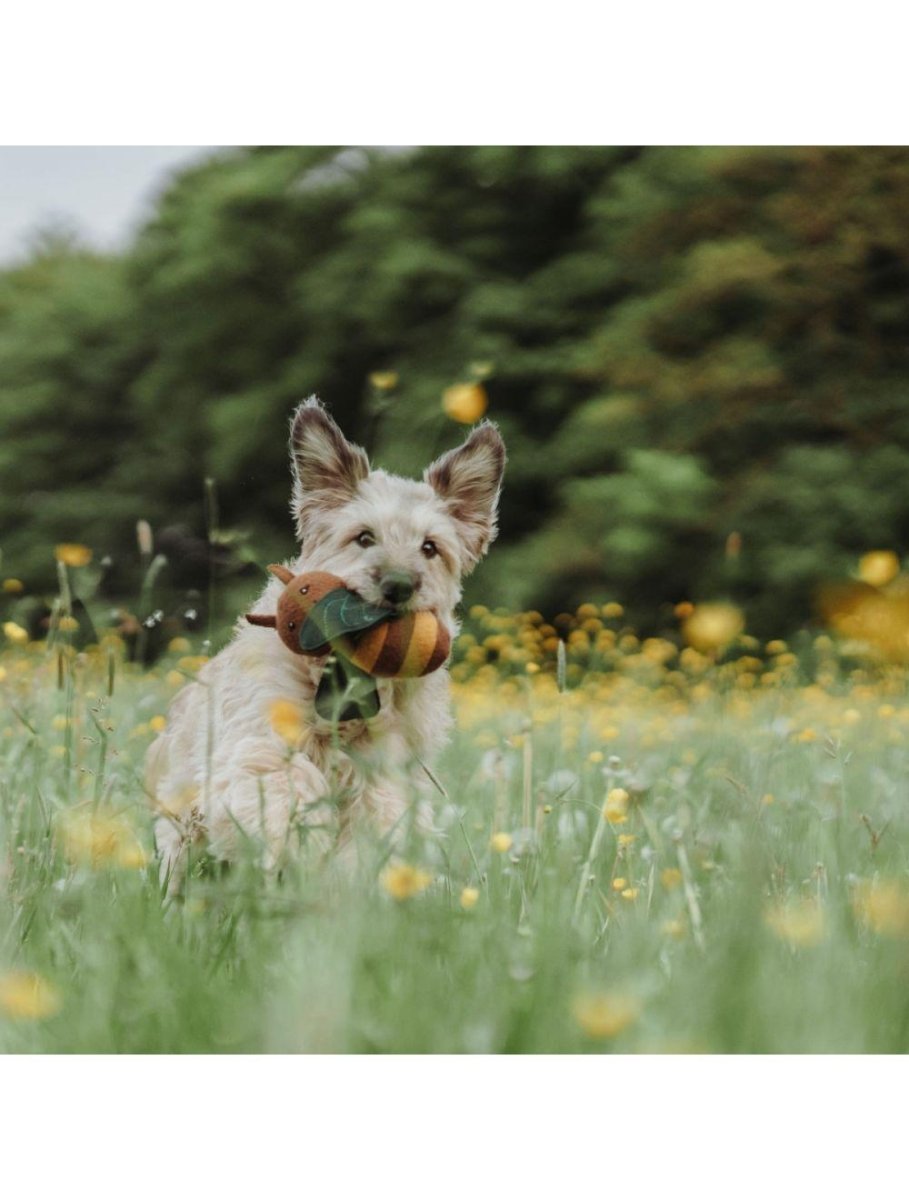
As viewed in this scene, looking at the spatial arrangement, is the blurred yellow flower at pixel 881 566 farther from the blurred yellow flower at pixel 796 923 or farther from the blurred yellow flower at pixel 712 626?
the blurred yellow flower at pixel 796 923

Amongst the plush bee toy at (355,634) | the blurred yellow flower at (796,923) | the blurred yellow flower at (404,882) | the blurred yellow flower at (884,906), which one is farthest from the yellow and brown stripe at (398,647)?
the blurred yellow flower at (884,906)

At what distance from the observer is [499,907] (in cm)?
283

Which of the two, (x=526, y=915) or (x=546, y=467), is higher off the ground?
(x=546, y=467)

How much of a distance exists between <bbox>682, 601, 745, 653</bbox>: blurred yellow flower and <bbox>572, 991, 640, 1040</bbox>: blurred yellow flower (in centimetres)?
111

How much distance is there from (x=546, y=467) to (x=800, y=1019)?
6.79ft

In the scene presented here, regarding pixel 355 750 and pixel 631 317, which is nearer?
pixel 355 750

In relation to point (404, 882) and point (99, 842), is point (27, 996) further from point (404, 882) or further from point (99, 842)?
point (404, 882)

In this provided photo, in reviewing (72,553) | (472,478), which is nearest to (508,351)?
(472,478)

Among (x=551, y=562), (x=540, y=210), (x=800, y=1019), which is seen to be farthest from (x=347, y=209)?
(x=800, y=1019)

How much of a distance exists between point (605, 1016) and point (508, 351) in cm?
227

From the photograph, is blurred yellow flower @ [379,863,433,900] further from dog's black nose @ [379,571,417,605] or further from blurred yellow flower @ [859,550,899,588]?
blurred yellow flower @ [859,550,899,588]

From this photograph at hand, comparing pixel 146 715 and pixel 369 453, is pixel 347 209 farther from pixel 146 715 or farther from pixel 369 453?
pixel 146 715

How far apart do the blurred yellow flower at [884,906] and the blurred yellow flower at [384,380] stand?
182 cm

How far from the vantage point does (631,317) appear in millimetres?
4387
